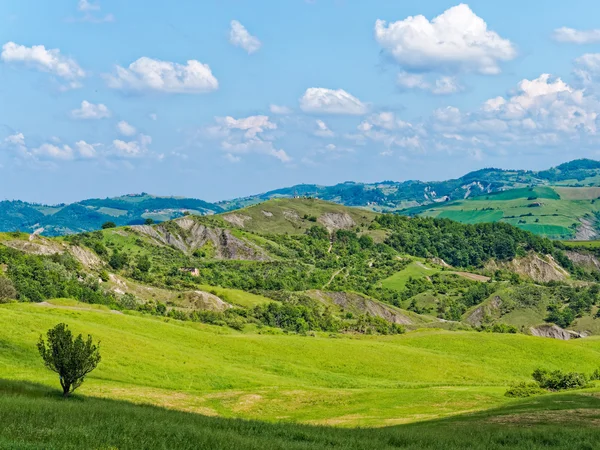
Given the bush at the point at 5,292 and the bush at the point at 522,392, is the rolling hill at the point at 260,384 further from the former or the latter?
the bush at the point at 522,392

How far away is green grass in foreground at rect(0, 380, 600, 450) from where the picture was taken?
925 inches

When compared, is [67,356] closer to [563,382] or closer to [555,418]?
[555,418]

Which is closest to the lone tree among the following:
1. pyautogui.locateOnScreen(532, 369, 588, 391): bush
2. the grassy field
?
the grassy field

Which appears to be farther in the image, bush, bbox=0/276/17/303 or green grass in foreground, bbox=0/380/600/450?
bush, bbox=0/276/17/303

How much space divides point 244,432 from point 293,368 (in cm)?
5633

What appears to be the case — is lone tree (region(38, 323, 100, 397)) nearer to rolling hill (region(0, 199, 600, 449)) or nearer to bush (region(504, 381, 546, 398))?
rolling hill (region(0, 199, 600, 449))

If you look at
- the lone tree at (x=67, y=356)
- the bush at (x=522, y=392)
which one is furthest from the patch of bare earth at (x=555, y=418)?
the lone tree at (x=67, y=356)

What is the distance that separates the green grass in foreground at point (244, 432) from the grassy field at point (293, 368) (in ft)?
37.8

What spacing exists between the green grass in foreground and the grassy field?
37.8ft

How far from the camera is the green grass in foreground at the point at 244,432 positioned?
23484mm

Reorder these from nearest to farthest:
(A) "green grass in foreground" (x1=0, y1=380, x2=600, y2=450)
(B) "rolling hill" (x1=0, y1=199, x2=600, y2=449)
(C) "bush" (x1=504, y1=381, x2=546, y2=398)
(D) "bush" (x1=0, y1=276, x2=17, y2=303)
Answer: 1. (A) "green grass in foreground" (x1=0, y1=380, x2=600, y2=450)
2. (B) "rolling hill" (x1=0, y1=199, x2=600, y2=449)
3. (C) "bush" (x1=504, y1=381, x2=546, y2=398)
4. (D) "bush" (x1=0, y1=276, x2=17, y2=303)

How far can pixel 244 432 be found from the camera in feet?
98.8

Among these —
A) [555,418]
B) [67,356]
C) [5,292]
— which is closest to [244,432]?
[67,356]

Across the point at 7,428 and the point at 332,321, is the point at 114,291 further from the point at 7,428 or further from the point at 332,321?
the point at 7,428
